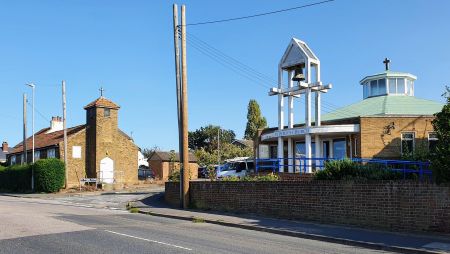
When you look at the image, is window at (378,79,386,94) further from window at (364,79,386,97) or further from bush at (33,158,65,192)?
bush at (33,158,65,192)

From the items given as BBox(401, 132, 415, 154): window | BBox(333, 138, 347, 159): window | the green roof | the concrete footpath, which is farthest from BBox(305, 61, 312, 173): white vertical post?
the concrete footpath

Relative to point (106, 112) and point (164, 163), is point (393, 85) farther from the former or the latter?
point (164, 163)

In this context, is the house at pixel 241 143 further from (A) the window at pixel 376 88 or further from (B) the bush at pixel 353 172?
(B) the bush at pixel 353 172

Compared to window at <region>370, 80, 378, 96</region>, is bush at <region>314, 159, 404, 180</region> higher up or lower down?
lower down

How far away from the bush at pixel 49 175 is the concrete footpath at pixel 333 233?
20618mm

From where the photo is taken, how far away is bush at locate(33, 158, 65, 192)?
38719mm

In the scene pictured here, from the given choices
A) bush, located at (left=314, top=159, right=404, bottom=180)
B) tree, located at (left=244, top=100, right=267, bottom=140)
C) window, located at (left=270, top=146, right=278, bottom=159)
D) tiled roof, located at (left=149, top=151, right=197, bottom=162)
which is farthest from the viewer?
tree, located at (left=244, top=100, right=267, bottom=140)

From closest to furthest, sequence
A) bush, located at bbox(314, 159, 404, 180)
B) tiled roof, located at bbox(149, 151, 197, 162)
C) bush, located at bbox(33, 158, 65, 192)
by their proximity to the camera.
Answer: bush, located at bbox(314, 159, 404, 180), bush, located at bbox(33, 158, 65, 192), tiled roof, located at bbox(149, 151, 197, 162)

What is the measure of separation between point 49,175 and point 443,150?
105 ft

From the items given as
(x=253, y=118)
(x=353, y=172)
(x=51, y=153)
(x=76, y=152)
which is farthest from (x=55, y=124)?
(x=353, y=172)

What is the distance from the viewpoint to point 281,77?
2888 cm

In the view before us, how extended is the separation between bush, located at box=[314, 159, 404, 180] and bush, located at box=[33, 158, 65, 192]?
26.8 meters

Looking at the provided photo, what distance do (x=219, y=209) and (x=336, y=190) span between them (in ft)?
21.8

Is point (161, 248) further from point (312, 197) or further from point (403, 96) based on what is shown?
point (403, 96)
